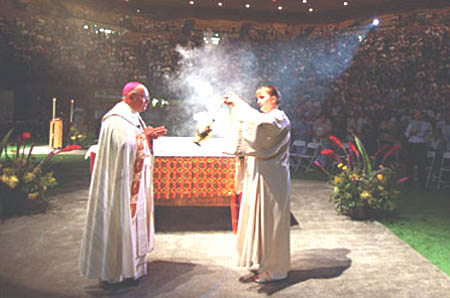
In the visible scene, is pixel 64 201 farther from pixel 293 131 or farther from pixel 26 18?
pixel 26 18

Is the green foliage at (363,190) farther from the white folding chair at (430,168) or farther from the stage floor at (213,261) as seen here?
the white folding chair at (430,168)

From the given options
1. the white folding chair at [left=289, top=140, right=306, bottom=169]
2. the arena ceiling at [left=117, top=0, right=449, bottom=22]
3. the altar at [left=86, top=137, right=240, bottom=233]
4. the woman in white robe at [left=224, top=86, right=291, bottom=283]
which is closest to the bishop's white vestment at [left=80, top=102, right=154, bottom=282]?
the woman in white robe at [left=224, top=86, right=291, bottom=283]

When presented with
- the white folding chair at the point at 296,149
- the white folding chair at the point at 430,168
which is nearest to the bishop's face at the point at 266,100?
the white folding chair at the point at 430,168

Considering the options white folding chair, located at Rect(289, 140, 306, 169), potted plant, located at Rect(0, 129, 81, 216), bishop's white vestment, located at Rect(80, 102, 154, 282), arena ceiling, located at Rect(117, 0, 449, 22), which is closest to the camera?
bishop's white vestment, located at Rect(80, 102, 154, 282)

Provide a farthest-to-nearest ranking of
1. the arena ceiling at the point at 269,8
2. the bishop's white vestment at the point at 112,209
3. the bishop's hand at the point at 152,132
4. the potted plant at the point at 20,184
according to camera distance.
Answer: the arena ceiling at the point at 269,8
the potted plant at the point at 20,184
the bishop's hand at the point at 152,132
the bishop's white vestment at the point at 112,209

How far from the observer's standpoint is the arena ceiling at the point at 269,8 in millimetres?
17766

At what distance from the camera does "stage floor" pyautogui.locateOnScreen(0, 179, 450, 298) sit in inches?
135

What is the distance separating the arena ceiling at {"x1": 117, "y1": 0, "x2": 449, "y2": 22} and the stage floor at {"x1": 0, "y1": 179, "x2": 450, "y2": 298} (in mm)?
14203

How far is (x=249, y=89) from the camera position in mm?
18750

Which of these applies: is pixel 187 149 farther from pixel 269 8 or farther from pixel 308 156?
pixel 269 8

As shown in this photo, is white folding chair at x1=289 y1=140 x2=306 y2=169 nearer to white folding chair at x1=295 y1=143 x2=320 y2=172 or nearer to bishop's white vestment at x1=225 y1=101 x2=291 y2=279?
white folding chair at x1=295 y1=143 x2=320 y2=172

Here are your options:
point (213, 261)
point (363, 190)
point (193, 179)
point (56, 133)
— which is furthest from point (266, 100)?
point (56, 133)

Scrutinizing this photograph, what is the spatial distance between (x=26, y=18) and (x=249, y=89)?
9.58 metres

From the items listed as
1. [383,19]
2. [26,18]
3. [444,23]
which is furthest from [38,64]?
[444,23]
